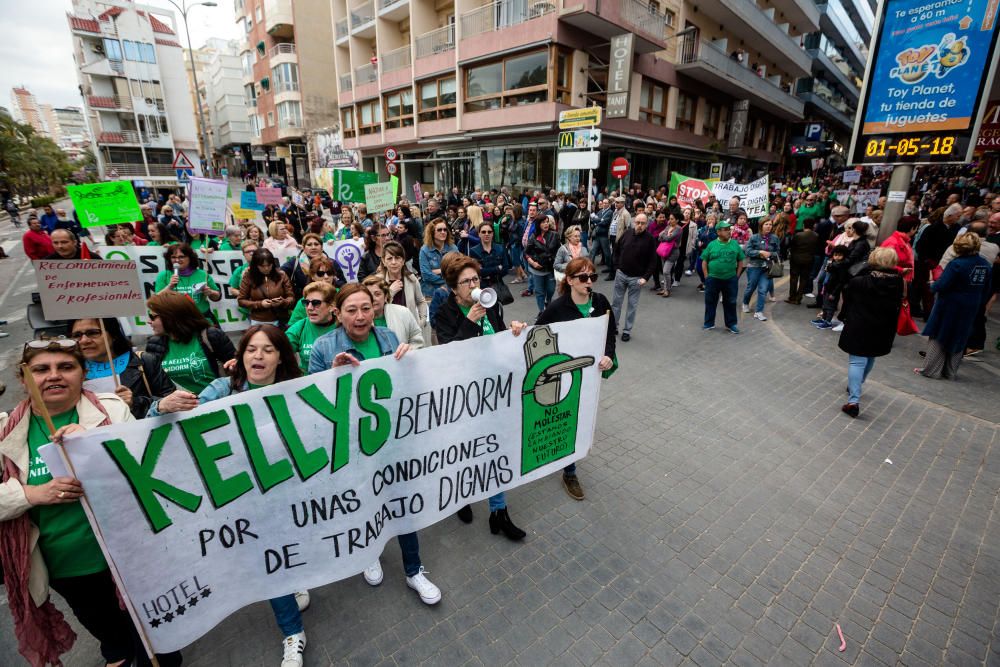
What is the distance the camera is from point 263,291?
5.19m

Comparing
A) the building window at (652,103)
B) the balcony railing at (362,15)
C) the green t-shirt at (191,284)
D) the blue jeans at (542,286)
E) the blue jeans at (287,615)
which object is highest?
the balcony railing at (362,15)

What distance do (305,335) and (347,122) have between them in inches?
1234

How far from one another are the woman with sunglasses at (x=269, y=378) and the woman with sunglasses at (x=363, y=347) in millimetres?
322

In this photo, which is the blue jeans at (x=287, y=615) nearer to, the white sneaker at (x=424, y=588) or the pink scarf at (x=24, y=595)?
the white sneaker at (x=424, y=588)

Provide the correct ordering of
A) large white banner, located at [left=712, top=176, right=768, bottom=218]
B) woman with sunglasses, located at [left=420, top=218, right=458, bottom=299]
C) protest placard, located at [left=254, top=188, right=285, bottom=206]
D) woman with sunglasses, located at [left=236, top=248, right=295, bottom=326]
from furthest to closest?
large white banner, located at [left=712, top=176, right=768, bottom=218]
protest placard, located at [left=254, top=188, right=285, bottom=206]
woman with sunglasses, located at [left=420, top=218, right=458, bottom=299]
woman with sunglasses, located at [left=236, top=248, right=295, bottom=326]

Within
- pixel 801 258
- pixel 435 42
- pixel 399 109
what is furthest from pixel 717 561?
pixel 399 109

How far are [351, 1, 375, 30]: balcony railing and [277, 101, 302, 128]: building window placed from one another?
11.3 meters

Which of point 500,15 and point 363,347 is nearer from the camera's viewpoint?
point 363,347

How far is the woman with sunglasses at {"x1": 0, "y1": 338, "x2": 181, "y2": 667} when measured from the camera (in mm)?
1923

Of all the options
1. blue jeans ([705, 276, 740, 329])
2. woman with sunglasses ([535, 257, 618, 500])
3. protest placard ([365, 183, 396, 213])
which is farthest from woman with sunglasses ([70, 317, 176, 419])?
blue jeans ([705, 276, 740, 329])

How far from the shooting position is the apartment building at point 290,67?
34.7 m

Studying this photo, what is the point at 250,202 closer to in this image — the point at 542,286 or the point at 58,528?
the point at 542,286

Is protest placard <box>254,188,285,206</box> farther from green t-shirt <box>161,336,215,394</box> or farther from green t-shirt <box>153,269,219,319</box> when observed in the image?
green t-shirt <box>161,336,215,394</box>

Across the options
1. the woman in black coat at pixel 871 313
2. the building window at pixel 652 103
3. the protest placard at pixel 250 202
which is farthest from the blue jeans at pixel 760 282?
the building window at pixel 652 103
